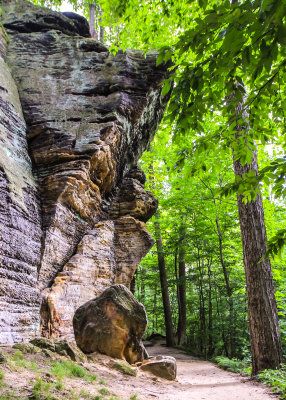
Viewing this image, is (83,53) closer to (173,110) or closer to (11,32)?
(11,32)

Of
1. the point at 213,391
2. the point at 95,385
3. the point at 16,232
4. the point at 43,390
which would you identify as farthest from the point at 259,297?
the point at 16,232

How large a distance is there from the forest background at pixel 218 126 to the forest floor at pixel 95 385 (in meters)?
1.37

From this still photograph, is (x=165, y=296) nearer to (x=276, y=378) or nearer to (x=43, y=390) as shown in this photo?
(x=276, y=378)

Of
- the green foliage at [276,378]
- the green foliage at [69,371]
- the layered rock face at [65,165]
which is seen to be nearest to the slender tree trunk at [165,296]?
the layered rock face at [65,165]

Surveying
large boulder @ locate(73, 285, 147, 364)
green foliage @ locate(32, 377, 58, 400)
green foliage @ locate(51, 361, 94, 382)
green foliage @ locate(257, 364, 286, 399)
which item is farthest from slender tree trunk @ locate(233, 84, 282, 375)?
green foliage @ locate(32, 377, 58, 400)

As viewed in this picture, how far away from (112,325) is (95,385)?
188cm

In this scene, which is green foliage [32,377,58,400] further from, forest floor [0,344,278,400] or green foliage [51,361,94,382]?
green foliage [51,361,94,382]

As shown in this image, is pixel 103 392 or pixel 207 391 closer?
pixel 103 392

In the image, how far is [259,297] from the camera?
649 centimetres

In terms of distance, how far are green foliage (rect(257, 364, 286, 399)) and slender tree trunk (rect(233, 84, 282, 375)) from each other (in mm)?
272

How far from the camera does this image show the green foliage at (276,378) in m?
4.97

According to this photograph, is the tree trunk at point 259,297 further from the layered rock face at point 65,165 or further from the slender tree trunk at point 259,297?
the layered rock face at point 65,165

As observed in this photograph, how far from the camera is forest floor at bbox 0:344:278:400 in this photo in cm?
281

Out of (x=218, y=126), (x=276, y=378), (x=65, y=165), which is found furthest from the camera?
(x=218, y=126)
